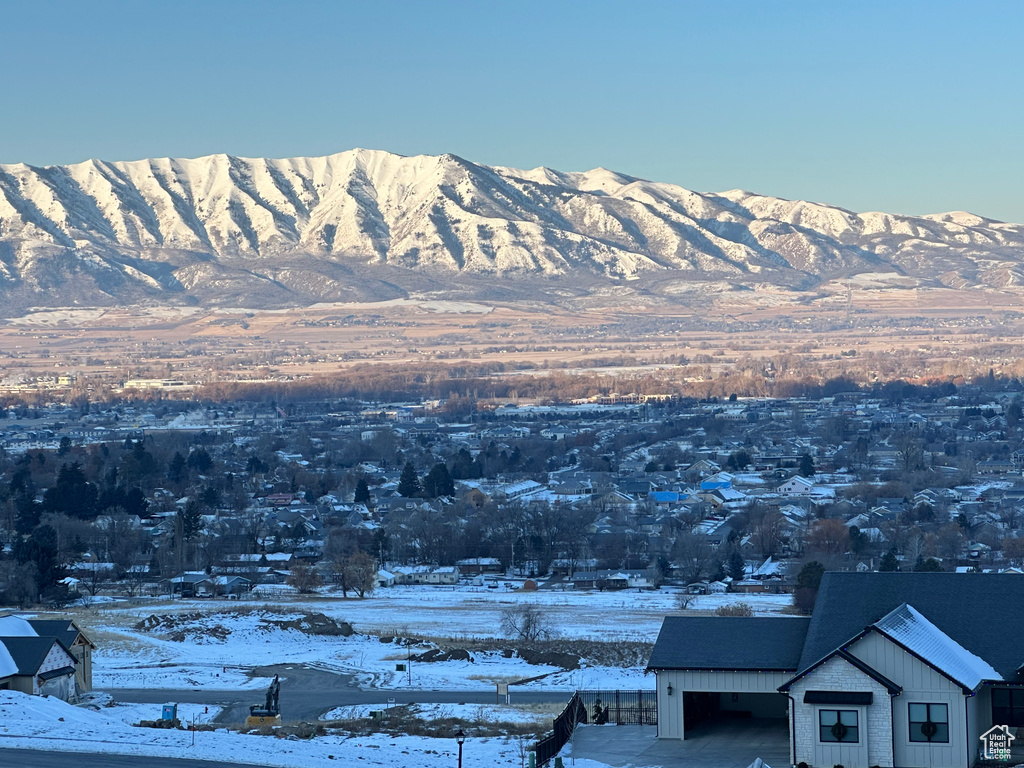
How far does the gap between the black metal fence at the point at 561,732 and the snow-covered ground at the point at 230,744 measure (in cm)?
37

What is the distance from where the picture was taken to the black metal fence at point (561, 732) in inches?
883

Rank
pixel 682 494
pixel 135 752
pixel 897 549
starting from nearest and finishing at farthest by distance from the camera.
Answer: pixel 135 752
pixel 897 549
pixel 682 494

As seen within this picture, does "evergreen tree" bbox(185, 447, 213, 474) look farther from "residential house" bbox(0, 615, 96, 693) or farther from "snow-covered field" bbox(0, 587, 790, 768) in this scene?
"residential house" bbox(0, 615, 96, 693)

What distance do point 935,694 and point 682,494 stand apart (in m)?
65.5

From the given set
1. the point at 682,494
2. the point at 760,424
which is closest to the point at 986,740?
the point at 682,494

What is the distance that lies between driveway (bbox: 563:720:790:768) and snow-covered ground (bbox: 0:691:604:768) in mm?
779

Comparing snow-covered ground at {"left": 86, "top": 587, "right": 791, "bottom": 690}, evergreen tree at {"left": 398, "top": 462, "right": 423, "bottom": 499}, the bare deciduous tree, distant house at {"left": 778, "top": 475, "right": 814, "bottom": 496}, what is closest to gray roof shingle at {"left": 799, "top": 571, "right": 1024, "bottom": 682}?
snow-covered ground at {"left": 86, "top": 587, "right": 791, "bottom": 690}

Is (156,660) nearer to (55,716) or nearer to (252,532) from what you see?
(55,716)

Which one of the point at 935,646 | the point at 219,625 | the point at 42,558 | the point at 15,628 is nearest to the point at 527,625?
the point at 219,625

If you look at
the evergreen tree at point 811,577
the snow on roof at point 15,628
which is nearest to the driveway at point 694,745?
the snow on roof at point 15,628

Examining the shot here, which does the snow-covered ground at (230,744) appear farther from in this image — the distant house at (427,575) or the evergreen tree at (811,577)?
the distant house at (427,575)

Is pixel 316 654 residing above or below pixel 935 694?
below

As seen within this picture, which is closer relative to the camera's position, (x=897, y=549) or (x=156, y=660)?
(x=156, y=660)

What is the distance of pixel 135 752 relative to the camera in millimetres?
21297
